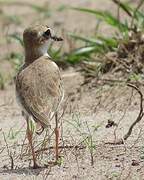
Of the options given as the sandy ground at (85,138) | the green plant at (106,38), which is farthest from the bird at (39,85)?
the green plant at (106,38)

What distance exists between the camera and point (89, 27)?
11703 mm

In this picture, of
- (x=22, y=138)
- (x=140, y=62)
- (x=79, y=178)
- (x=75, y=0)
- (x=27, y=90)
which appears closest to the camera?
(x=79, y=178)

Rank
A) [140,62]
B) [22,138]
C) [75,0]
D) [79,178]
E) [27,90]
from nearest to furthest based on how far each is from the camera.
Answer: [79,178], [27,90], [22,138], [140,62], [75,0]

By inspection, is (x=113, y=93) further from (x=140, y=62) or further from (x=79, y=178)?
(x=79, y=178)

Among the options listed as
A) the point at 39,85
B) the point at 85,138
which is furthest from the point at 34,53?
the point at 85,138

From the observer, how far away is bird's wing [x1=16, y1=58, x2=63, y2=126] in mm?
6188

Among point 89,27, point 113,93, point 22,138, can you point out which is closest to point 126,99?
point 113,93

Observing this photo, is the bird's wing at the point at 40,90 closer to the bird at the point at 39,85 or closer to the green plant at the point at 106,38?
the bird at the point at 39,85

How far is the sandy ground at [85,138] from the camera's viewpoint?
19.9ft

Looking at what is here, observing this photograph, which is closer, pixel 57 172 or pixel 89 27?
pixel 57 172

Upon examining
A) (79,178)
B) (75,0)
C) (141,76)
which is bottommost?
(79,178)

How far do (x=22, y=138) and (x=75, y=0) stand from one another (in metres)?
6.18

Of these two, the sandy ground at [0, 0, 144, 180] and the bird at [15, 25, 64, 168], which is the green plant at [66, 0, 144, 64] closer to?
the sandy ground at [0, 0, 144, 180]

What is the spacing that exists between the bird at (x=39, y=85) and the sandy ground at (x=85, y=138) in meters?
0.21
